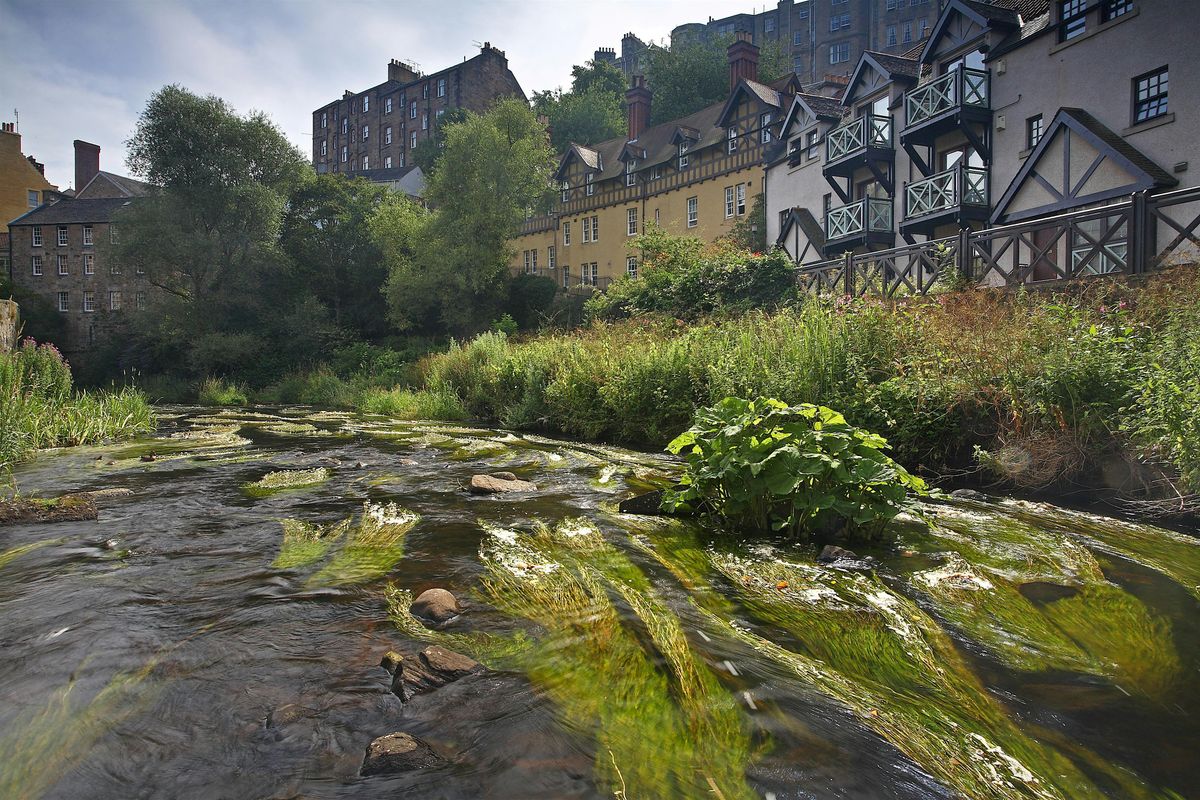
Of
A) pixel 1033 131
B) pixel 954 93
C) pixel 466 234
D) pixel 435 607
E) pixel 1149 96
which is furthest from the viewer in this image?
pixel 466 234

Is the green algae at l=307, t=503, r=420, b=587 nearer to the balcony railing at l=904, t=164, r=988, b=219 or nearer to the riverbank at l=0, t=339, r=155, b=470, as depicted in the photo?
the riverbank at l=0, t=339, r=155, b=470

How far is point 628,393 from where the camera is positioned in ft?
41.6

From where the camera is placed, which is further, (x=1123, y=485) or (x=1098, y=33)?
(x=1098, y=33)

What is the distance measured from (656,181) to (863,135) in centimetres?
1853

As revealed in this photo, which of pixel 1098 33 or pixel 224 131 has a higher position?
pixel 224 131

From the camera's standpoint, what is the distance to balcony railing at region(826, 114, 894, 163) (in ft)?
88.2

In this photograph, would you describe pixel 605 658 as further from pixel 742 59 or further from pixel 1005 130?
pixel 742 59

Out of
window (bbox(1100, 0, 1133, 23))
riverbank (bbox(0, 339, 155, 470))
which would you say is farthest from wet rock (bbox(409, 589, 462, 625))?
window (bbox(1100, 0, 1133, 23))

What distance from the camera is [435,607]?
4.09 m

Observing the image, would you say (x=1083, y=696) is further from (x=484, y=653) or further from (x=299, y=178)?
(x=299, y=178)

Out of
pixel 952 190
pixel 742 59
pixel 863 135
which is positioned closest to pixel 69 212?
pixel 742 59

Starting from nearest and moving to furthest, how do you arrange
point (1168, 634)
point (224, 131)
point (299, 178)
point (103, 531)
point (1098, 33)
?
point (1168, 634) < point (103, 531) < point (1098, 33) < point (224, 131) < point (299, 178)

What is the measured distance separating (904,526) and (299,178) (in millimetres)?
40626

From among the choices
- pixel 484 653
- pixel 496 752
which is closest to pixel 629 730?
pixel 496 752
